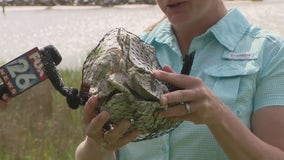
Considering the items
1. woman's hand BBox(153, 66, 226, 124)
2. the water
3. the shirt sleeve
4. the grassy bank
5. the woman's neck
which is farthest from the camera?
the water

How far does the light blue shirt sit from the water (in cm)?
289

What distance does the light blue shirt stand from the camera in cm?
126

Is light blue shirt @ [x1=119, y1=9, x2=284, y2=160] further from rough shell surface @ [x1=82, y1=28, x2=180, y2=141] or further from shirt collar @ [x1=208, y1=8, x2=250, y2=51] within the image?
rough shell surface @ [x1=82, y1=28, x2=180, y2=141]

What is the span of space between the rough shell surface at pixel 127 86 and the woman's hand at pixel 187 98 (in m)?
0.02

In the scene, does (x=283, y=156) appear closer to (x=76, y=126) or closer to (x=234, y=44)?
(x=234, y=44)

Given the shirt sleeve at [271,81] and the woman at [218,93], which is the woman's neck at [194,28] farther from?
the shirt sleeve at [271,81]

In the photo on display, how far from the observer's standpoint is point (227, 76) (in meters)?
1.28

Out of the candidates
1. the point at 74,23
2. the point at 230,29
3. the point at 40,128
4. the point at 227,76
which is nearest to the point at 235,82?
the point at 227,76

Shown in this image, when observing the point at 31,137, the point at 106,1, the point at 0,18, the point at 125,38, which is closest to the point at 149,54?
the point at 125,38

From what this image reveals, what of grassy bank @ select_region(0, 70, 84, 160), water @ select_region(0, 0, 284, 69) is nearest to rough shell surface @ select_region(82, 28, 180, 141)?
grassy bank @ select_region(0, 70, 84, 160)

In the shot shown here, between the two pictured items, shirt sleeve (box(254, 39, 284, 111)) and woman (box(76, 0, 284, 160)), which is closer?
woman (box(76, 0, 284, 160))

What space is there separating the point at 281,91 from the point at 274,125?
0.07 metres

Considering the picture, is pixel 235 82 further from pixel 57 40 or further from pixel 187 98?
pixel 57 40

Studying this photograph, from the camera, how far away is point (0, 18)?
5.83 metres
